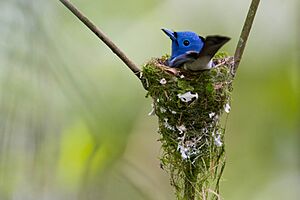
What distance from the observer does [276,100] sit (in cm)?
255

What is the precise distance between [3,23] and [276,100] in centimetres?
139

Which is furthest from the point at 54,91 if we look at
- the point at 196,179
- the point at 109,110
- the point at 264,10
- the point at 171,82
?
the point at 264,10

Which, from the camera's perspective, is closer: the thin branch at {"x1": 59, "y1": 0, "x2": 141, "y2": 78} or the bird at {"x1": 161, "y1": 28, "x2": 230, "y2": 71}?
the bird at {"x1": 161, "y1": 28, "x2": 230, "y2": 71}

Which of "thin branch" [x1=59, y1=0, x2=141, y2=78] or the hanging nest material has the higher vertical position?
"thin branch" [x1=59, y1=0, x2=141, y2=78]

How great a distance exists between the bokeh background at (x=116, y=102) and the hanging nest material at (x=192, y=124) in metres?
0.47

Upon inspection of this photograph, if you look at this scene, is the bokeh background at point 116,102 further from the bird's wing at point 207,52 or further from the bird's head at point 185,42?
the bird's wing at point 207,52

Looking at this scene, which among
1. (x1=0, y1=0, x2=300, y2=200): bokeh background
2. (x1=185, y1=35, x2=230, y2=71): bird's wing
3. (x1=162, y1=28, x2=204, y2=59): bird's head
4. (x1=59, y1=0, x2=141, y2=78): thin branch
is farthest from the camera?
(x1=0, y1=0, x2=300, y2=200): bokeh background

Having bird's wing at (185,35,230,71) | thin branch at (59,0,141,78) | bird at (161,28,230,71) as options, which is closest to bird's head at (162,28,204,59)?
bird at (161,28,230,71)

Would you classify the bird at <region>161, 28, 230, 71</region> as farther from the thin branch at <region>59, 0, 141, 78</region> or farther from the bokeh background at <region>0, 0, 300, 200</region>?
the bokeh background at <region>0, 0, 300, 200</region>

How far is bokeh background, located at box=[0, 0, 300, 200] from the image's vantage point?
1802 millimetres

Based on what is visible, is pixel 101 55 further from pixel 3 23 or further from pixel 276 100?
pixel 276 100

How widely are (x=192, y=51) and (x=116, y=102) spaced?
73 centimetres

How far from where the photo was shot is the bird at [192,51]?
4.20 ft

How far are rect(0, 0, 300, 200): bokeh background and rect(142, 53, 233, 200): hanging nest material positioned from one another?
469mm
